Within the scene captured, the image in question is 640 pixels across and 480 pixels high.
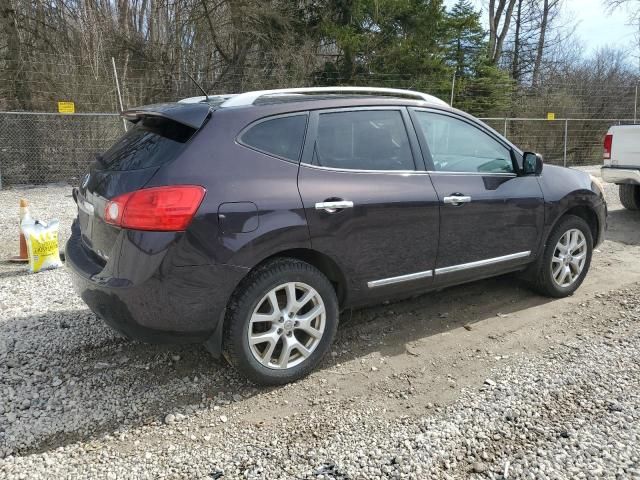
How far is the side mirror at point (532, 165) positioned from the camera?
432 cm

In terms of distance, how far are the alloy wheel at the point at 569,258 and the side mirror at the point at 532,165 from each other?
28.0 inches

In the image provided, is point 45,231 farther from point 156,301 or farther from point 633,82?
point 633,82

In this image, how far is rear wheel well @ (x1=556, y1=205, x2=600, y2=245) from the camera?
479 centimetres

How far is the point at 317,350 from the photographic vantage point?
3400 millimetres

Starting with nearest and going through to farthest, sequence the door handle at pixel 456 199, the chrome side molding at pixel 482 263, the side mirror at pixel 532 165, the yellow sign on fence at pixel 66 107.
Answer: the door handle at pixel 456 199, the chrome side molding at pixel 482 263, the side mirror at pixel 532 165, the yellow sign on fence at pixel 66 107

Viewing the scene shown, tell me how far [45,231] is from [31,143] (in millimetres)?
6957

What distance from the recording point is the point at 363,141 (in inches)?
142

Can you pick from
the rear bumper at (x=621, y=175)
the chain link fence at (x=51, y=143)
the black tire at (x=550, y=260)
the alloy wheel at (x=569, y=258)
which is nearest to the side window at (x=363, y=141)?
the black tire at (x=550, y=260)

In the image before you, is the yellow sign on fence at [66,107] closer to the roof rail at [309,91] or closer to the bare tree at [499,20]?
the roof rail at [309,91]

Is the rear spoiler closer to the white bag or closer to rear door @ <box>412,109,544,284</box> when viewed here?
rear door @ <box>412,109,544,284</box>

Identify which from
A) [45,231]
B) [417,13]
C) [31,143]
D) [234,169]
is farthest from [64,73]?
[234,169]

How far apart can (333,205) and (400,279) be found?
2.64 ft

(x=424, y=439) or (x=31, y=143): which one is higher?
(x=31, y=143)

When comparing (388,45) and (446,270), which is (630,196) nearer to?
(446,270)
